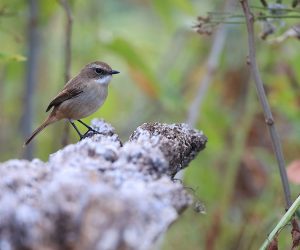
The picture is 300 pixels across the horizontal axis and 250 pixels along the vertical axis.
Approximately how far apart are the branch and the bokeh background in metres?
1.63

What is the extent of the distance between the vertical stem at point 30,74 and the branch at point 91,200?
8.65 ft

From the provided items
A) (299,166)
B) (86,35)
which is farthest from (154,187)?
(86,35)

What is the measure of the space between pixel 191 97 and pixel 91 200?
4.36 m

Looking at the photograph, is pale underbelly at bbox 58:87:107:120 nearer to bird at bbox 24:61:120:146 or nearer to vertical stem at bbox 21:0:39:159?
bird at bbox 24:61:120:146

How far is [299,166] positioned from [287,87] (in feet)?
5.07

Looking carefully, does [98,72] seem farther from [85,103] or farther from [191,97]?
[191,97]

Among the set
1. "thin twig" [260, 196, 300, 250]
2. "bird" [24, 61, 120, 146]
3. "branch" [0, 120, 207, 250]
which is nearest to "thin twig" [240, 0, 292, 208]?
"thin twig" [260, 196, 300, 250]

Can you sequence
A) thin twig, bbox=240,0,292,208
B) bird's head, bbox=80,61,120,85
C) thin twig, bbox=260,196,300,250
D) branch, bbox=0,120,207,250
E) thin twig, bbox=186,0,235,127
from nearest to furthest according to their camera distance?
branch, bbox=0,120,207,250, thin twig, bbox=260,196,300,250, thin twig, bbox=240,0,292,208, thin twig, bbox=186,0,235,127, bird's head, bbox=80,61,120,85

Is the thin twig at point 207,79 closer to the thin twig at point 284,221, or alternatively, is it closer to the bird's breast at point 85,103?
the bird's breast at point 85,103

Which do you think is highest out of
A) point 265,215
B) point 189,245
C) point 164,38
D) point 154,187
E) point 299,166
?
point 154,187

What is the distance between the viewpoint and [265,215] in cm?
438

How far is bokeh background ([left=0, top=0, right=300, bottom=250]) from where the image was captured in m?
4.18

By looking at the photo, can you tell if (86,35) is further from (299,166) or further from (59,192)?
(59,192)

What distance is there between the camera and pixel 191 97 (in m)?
5.59
